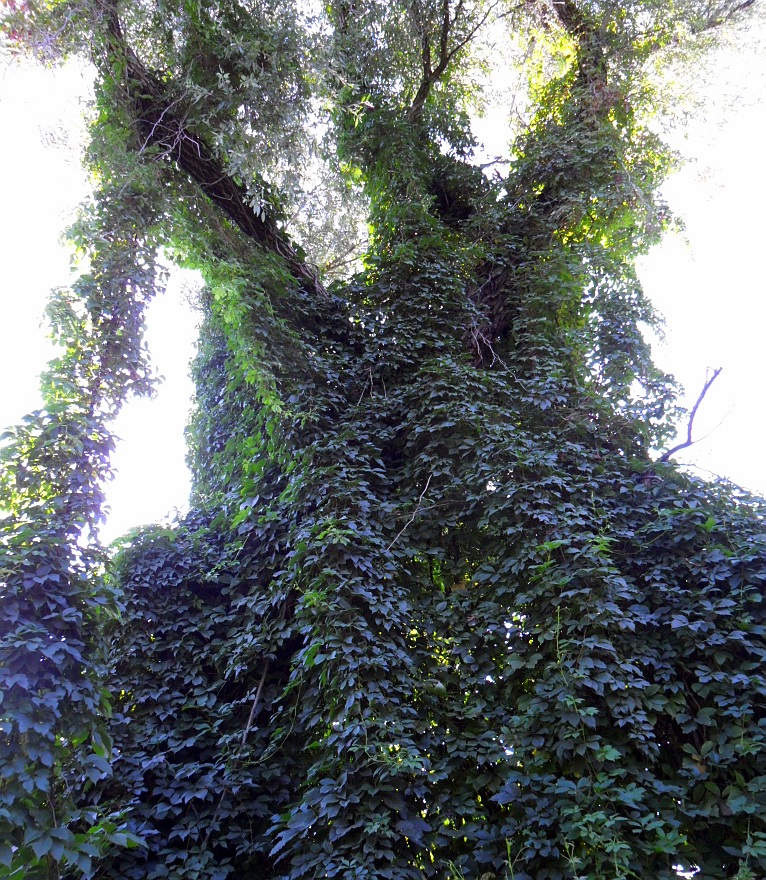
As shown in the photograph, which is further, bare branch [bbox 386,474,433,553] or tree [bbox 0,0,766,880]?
bare branch [bbox 386,474,433,553]

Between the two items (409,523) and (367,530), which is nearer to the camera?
(367,530)

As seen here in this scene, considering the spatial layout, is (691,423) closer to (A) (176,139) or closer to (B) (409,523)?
(B) (409,523)

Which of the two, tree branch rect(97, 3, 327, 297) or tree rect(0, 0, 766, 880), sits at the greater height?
tree branch rect(97, 3, 327, 297)

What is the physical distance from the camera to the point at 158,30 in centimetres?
596

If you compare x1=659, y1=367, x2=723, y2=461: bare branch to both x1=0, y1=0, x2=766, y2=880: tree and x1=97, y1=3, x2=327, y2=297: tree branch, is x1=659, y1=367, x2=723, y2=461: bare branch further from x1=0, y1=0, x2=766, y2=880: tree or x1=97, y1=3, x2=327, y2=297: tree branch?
x1=97, y1=3, x2=327, y2=297: tree branch

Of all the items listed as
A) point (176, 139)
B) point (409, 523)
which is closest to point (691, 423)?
point (409, 523)

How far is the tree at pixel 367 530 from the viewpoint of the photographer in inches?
147

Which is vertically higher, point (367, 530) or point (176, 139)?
point (176, 139)

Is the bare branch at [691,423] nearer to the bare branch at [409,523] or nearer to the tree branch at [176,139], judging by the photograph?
the bare branch at [409,523]

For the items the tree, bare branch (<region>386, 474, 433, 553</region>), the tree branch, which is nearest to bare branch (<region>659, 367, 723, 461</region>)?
the tree

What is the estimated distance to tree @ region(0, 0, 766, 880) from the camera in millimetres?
3723

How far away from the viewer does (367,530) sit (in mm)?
4789

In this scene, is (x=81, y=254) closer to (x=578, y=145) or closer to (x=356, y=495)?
(x=356, y=495)

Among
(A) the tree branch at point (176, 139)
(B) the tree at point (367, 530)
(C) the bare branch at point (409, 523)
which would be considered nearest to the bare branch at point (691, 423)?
(B) the tree at point (367, 530)
